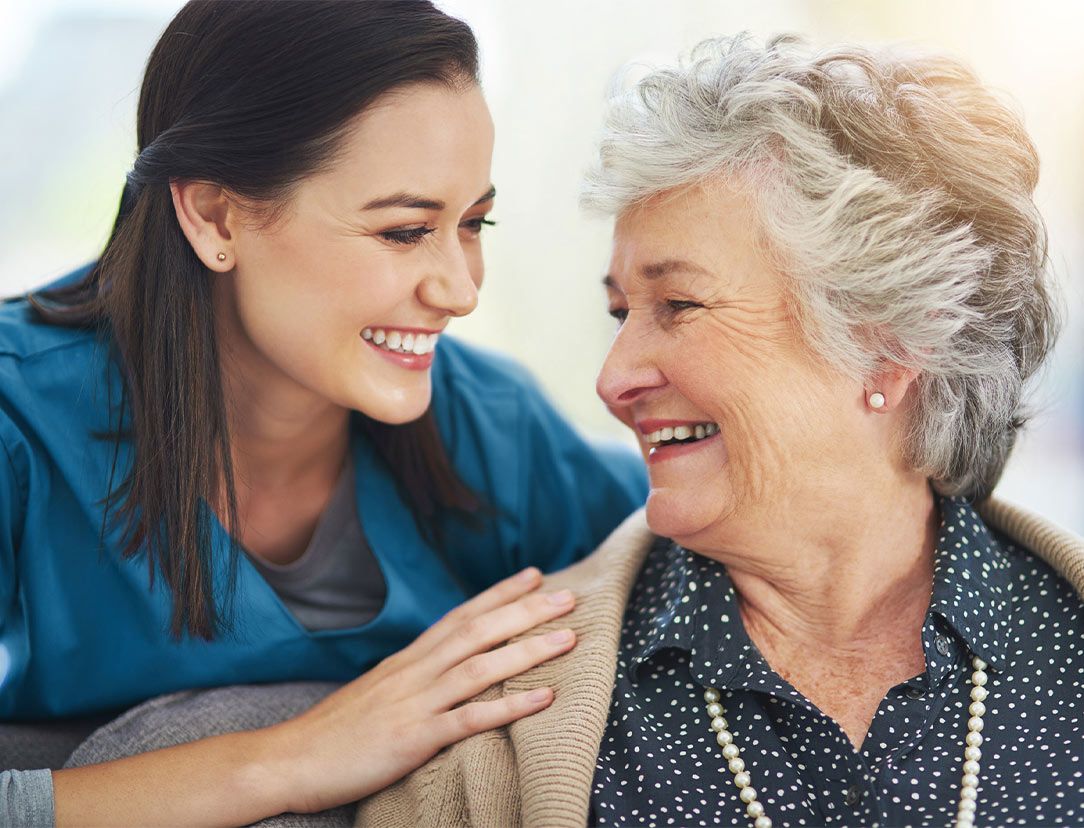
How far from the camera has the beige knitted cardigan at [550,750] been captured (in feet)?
4.32

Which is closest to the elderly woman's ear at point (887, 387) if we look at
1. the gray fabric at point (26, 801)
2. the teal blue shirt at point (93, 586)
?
the teal blue shirt at point (93, 586)

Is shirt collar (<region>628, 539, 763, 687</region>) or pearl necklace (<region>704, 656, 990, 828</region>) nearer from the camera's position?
pearl necklace (<region>704, 656, 990, 828</region>)

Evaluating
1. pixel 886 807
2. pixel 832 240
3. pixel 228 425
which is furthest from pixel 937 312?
pixel 228 425

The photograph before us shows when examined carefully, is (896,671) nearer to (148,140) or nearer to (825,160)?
(825,160)

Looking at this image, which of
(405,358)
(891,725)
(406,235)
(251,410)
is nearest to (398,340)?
(405,358)

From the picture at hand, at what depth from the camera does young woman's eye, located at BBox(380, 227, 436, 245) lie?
1574 mm

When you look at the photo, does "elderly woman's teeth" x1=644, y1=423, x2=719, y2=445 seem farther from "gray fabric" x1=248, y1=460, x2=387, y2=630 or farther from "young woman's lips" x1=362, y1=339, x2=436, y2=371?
"gray fabric" x1=248, y1=460, x2=387, y2=630

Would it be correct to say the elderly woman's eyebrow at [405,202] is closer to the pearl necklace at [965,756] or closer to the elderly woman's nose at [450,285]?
the elderly woman's nose at [450,285]

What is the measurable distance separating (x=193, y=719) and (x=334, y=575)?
0.34 meters

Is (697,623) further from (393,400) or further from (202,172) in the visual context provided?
(202,172)

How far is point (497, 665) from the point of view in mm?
1487

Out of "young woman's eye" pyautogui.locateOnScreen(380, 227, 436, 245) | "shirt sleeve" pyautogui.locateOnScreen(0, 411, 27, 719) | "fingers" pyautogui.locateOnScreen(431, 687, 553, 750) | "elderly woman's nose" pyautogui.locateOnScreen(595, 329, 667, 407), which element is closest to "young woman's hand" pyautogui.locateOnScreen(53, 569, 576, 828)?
"fingers" pyautogui.locateOnScreen(431, 687, 553, 750)

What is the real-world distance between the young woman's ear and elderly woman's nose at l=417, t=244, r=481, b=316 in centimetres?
30

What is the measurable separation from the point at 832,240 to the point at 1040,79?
7.12 ft
